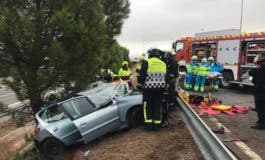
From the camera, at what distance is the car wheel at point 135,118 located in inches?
388

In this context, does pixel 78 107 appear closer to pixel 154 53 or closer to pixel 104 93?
pixel 104 93

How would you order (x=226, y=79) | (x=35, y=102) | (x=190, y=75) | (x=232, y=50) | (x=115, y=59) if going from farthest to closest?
(x=115, y=59) → (x=226, y=79) → (x=232, y=50) → (x=190, y=75) → (x=35, y=102)

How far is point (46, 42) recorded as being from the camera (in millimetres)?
9820

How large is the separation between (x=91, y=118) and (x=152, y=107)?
1394 millimetres

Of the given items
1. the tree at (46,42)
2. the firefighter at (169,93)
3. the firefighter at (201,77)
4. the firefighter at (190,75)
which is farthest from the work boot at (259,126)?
the firefighter at (190,75)

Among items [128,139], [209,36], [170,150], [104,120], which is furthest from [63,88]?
[209,36]

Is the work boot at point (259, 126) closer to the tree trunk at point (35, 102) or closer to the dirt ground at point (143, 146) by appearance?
the dirt ground at point (143, 146)

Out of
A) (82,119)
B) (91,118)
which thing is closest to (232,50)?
(91,118)

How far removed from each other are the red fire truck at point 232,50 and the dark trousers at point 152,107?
9.33 metres

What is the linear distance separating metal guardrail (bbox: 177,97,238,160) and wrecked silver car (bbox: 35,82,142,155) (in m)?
1.36

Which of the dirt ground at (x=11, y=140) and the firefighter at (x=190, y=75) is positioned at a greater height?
the firefighter at (x=190, y=75)

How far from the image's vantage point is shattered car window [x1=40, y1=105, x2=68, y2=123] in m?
9.81

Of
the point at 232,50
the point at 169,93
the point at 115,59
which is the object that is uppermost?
the point at 232,50

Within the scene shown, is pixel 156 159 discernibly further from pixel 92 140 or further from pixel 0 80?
pixel 0 80
